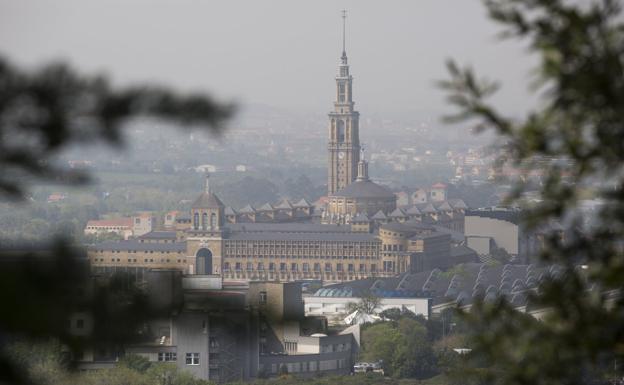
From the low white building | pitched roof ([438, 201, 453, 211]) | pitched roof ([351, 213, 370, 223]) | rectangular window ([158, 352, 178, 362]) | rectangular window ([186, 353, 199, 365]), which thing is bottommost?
rectangular window ([186, 353, 199, 365])

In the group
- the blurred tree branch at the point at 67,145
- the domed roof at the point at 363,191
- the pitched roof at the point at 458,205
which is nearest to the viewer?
the blurred tree branch at the point at 67,145

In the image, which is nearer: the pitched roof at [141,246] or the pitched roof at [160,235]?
the pitched roof at [141,246]

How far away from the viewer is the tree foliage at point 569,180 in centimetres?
405

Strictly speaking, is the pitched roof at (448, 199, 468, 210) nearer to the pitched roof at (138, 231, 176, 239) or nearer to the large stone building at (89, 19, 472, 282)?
the large stone building at (89, 19, 472, 282)

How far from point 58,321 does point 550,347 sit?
1316 millimetres

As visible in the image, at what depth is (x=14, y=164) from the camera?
11.4ft

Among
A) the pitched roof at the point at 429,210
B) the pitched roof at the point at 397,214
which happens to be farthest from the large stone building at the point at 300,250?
the pitched roof at the point at 429,210

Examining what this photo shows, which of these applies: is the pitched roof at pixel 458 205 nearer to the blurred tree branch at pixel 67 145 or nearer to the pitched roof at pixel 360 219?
the pitched roof at pixel 360 219

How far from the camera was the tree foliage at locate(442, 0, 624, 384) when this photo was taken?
159 inches

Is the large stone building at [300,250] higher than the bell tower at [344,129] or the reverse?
the reverse

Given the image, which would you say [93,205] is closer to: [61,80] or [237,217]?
[237,217]

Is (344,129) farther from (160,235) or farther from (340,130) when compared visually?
(160,235)

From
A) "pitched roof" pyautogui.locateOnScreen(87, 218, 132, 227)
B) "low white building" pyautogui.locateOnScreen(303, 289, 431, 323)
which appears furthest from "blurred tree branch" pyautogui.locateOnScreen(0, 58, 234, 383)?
"pitched roof" pyautogui.locateOnScreen(87, 218, 132, 227)

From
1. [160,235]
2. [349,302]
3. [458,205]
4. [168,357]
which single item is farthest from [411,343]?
[458,205]
